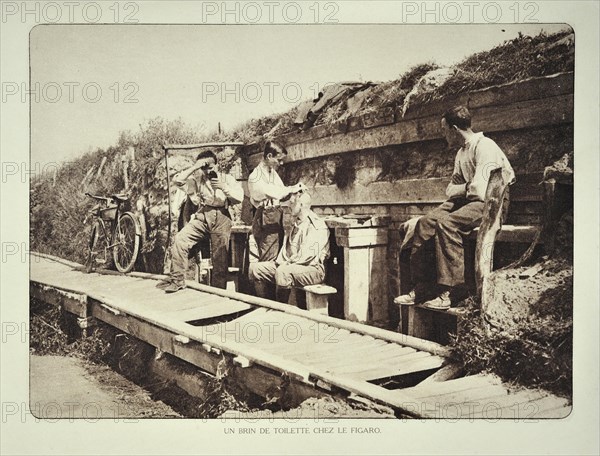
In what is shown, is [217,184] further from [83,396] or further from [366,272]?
[83,396]

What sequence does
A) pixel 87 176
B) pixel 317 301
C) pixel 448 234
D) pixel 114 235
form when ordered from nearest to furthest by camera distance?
pixel 448 234 < pixel 317 301 < pixel 87 176 < pixel 114 235

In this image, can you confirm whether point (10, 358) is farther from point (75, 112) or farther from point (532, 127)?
point (532, 127)

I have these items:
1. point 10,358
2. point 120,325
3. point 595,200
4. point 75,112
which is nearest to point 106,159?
point 75,112

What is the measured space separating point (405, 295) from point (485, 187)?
0.68 metres

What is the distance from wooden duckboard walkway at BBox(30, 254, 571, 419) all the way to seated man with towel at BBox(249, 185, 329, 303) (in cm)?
12

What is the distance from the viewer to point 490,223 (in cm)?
298

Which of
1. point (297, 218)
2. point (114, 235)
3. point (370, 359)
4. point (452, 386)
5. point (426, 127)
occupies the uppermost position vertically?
point (426, 127)

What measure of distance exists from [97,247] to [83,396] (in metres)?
0.88

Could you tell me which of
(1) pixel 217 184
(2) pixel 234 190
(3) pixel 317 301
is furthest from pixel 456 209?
(1) pixel 217 184

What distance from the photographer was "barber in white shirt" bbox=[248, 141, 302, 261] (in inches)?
136

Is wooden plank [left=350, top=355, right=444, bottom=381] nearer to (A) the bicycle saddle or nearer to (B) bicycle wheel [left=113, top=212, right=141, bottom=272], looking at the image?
(B) bicycle wheel [left=113, top=212, right=141, bottom=272]

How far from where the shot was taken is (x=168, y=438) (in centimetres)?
325

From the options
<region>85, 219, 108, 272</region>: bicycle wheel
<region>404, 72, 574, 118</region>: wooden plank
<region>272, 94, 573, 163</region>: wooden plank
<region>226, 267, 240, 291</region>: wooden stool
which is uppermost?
<region>404, 72, 574, 118</region>: wooden plank

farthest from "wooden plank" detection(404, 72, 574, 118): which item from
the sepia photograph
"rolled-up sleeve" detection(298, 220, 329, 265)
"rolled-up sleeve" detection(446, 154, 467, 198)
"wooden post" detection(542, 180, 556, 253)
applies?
"rolled-up sleeve" detection(298, 220, 329, 265)
